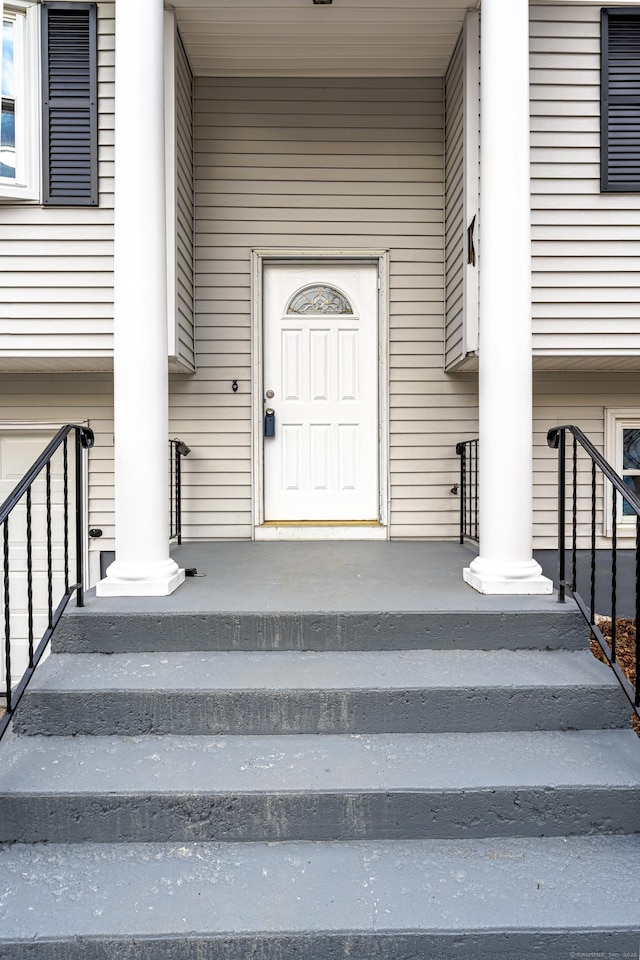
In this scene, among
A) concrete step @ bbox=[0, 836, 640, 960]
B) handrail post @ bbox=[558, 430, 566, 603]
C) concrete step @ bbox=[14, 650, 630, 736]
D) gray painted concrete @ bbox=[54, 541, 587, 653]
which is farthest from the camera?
handrail post @ bbox=[558, 430, 566, 603]

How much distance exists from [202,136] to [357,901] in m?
4.41

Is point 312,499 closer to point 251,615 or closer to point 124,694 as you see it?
point 251,615

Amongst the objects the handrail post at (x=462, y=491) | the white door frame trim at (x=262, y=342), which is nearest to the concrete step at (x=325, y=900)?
the handrail post at (x=462, y=491)

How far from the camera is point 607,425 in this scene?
4.15m

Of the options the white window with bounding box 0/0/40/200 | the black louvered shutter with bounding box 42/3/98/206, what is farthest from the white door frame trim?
the white window with bounding box 0/0/40/200

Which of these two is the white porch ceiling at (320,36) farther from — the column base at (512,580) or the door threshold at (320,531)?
the column base at (512,580)

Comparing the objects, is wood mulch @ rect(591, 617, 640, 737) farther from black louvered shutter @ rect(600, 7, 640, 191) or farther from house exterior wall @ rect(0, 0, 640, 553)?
black louvered shutter @ rect(600, 7, 640, 191)

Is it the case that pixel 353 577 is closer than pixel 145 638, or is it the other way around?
pixel 145 638

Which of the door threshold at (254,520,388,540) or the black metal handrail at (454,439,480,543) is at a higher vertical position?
the black metal handrail at (454,439,480,543)

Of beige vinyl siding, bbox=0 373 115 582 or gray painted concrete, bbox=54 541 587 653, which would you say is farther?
beige vinyl siding, bbox=0 373 115 582

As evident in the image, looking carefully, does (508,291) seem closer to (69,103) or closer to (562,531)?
(562,531)

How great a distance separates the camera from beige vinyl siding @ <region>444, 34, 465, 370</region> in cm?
364

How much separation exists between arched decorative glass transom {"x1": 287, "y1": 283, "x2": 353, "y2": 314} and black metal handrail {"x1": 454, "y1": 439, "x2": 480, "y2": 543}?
1282 millimetres

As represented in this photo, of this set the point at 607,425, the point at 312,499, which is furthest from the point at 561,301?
the point at 312,499
